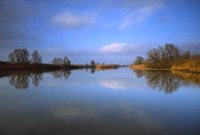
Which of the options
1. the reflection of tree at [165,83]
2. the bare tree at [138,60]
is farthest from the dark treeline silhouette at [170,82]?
the bare tree at [138,60]

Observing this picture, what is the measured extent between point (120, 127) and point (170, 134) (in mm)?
1014

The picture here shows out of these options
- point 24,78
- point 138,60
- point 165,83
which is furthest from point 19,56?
point 138,60

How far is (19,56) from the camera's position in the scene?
3472 cm

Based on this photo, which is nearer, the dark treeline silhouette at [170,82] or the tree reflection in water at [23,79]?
the dark treeline silhouette at [170,82]

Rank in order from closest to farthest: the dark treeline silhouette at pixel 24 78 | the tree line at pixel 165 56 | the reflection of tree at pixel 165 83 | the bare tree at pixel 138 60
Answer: the reflection of tree at pixel 165 83, the dark treeline silhouette at pixel 24 78, the tree line at pixel 165 56, the bare tree at pixel 138 60

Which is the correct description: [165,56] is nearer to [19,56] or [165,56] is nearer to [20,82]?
[20,82]

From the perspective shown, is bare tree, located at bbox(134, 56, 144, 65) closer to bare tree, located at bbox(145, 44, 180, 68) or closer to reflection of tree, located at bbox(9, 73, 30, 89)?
bare tree, located at bbox(145, 44, 180, 68)

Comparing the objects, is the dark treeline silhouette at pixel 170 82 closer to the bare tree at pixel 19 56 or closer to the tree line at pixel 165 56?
the tree line at pixel 165 56

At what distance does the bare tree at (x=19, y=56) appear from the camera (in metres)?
33.8

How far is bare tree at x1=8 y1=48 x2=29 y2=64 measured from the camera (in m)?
33.8

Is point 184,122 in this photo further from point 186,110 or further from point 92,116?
point 92,116

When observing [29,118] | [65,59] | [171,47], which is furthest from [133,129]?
[65,59]

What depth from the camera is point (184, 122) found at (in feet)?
9.56

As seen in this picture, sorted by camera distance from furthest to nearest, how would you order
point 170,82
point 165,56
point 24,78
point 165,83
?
point 165,56
point 24,78
point 170,82
point 165,83
